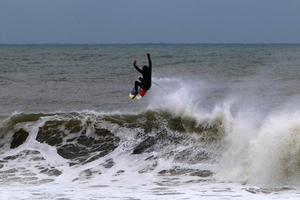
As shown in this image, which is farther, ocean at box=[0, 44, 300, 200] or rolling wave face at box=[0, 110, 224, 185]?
rolling wave face at box=[0, 110, 224, 185]

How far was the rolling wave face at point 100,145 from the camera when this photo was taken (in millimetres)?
14055

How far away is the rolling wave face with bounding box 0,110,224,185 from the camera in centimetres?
1405

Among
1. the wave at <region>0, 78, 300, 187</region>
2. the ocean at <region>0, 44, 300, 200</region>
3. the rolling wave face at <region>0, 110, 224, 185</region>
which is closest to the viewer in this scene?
the ocean at <region>0, 44, 300, 200</region>

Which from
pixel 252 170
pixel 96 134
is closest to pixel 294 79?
pixel 96 134

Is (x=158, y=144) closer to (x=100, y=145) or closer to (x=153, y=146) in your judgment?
(x=153, y=146)

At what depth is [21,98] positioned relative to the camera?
25.5 meters

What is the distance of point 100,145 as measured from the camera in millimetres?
16906

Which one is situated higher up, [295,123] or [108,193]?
[295,123]

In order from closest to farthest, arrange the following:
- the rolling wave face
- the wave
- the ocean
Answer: the ocean, the wave, the rolling wave face

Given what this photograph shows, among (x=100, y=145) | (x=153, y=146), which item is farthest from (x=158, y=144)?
(x=100, y=145)

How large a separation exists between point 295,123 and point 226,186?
10.4ft

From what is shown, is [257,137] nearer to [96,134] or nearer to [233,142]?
[233,142]

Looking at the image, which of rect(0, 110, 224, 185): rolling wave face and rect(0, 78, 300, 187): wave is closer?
rect(0, 78, 300, 187): wave

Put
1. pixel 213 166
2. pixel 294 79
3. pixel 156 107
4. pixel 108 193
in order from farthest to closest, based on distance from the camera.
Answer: pixel 294 79
pixel 156 107
pixel 213 166
pixel 108 193
